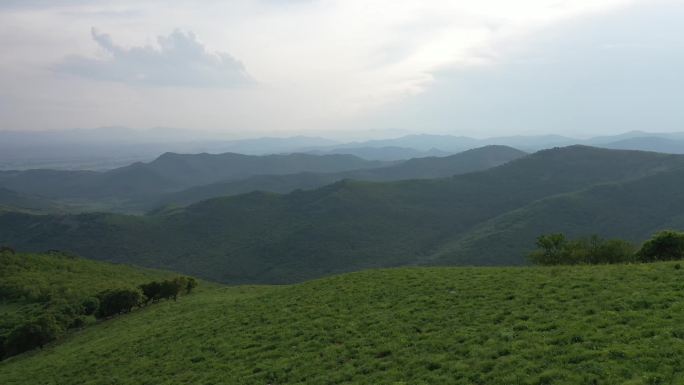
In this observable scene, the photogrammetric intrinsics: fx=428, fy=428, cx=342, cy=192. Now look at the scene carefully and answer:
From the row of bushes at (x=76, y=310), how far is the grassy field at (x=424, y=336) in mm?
5616

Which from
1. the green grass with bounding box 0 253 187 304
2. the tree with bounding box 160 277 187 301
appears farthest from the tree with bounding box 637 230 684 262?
the green grass with bounding box 0 253 187 304

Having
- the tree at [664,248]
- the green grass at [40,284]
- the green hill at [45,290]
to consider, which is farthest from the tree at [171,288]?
the tree at [664,248]

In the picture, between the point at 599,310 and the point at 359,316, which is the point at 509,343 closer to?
the point at 599,310

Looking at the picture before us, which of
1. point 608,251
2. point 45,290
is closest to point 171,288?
point 45,290

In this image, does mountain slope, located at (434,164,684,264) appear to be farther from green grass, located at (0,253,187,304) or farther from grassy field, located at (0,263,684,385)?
grassy field, located at (0,263,684,385)

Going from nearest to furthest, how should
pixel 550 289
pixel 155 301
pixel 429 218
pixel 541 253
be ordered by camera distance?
1. pixel 550 289
2. pixel 541 253
3. pixel 155 301
4. pixel 429 218

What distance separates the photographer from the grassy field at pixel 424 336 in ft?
48.8

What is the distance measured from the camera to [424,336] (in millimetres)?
20062

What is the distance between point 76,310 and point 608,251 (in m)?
54.6

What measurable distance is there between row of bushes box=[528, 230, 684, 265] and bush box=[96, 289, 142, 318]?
1682 inches

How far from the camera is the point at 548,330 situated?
58.4 feet

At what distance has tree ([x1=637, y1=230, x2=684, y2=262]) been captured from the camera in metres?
31.6

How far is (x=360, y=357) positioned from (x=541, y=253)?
29179 millimetres

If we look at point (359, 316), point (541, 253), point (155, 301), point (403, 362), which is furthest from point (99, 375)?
point (541, 253)
